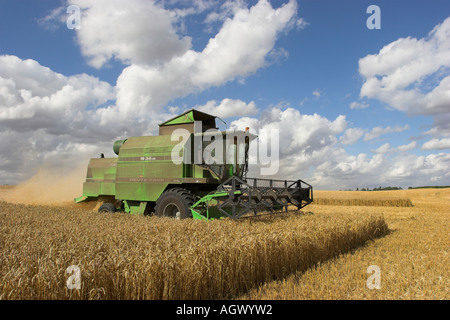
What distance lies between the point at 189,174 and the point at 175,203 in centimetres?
103

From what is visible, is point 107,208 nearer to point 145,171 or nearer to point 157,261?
point 145,171

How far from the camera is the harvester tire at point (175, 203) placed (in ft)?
26.5

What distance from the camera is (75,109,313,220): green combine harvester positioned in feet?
26.7

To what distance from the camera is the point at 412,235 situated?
8.74 meters

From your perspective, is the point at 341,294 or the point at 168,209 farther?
the point at 168,209

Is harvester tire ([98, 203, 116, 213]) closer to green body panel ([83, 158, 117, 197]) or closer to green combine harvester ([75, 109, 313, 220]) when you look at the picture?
green combine harvester ([75, 109, 313, 220])

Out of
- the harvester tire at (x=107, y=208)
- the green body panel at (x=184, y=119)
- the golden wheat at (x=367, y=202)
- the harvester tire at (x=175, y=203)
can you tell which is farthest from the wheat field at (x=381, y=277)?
the golden wheat at (x=367, y=202)

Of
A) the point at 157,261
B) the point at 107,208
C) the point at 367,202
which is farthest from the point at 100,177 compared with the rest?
the point at 367,202

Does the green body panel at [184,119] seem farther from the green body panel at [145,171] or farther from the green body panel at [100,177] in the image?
the green body panel at [100,177]

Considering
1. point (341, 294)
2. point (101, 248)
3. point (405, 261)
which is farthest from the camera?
point (405, 261)
